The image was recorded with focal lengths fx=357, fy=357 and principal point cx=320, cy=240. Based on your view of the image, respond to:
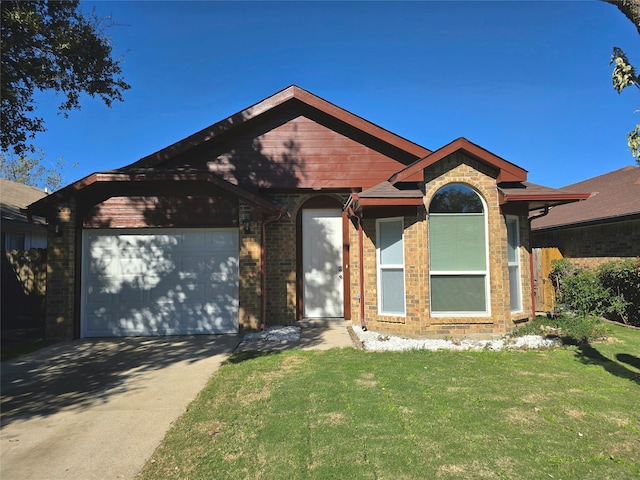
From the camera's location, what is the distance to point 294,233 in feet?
28.8

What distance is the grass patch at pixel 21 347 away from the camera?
655 cm

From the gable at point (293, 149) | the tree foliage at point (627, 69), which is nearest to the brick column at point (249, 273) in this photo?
the gable at point (293, 149)

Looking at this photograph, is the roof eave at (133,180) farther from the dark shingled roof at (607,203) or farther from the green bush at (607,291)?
the green bush at (607,291)

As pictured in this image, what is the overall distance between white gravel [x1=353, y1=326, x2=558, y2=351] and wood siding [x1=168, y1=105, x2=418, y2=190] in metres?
3.83

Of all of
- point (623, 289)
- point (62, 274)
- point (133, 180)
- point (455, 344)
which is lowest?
point (455, 344)

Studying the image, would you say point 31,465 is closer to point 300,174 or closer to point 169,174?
point 169,174

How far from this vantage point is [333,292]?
29.5 feet

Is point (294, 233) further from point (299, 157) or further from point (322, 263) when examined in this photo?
point (299, 157)

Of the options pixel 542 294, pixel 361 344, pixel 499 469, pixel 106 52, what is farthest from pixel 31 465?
pixel 542 294

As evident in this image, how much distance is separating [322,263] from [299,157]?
270 cm

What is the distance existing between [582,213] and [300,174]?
9.91 meters

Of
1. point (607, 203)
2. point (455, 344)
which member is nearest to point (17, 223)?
point (455, 344)

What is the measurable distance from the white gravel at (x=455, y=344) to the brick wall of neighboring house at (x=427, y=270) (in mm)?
274

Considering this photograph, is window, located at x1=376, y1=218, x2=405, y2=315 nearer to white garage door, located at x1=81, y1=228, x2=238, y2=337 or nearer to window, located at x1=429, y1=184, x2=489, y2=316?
window, located at x1=429, y1=184, x2=489, y2=316
